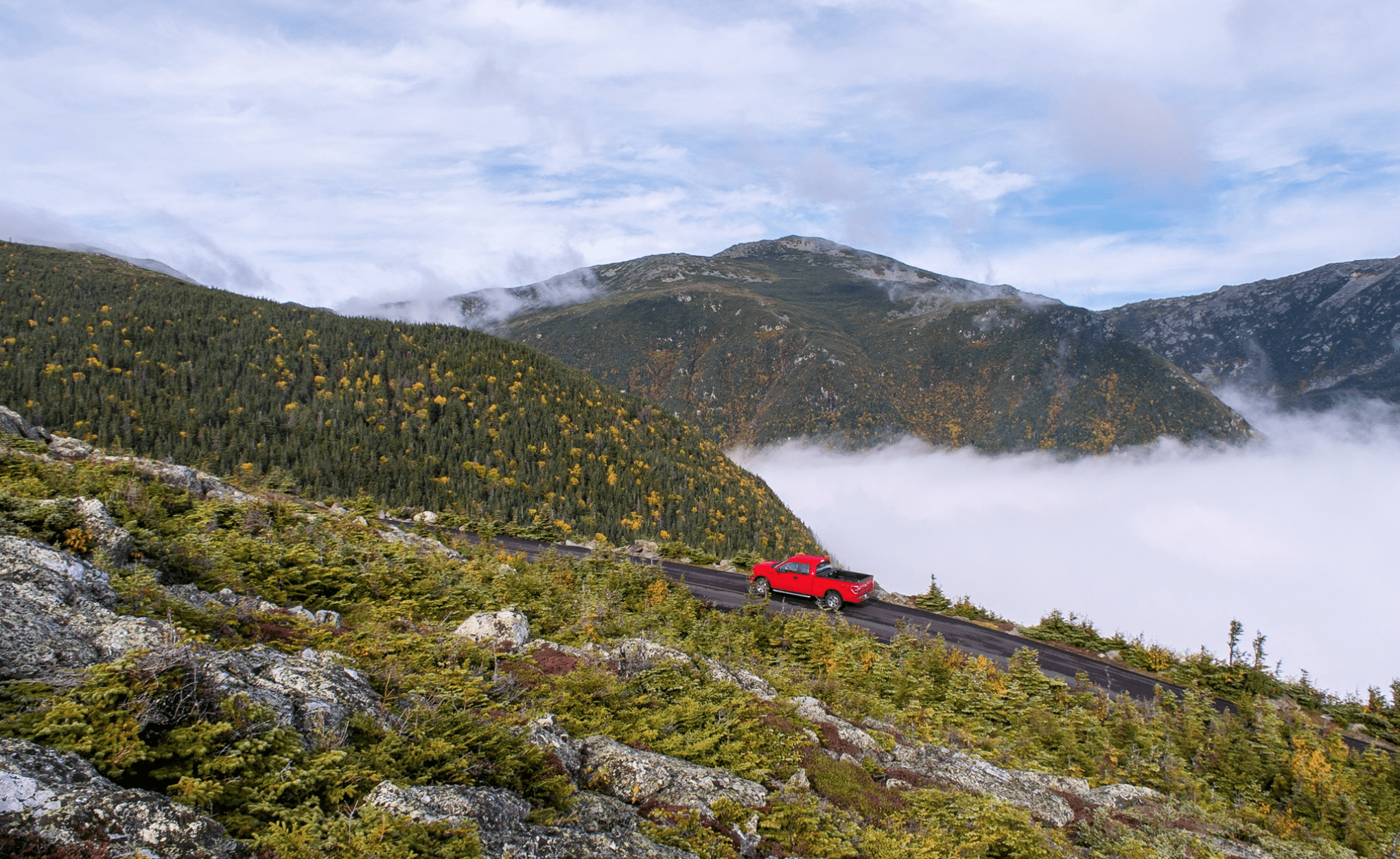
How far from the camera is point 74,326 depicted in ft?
194

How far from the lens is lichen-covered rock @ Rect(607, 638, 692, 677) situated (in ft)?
32.7

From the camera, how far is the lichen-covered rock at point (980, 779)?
867 centimetres

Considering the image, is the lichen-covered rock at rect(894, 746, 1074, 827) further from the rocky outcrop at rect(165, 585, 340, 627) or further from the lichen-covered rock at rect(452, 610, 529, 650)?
the rocky outcrop at rect(165, 585, 340, 627)

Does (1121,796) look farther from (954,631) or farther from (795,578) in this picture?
(795,578)

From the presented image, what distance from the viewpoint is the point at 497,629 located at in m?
10.3

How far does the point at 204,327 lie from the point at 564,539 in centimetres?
5905

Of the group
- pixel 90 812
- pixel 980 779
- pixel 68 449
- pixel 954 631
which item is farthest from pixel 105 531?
pixel 954 631

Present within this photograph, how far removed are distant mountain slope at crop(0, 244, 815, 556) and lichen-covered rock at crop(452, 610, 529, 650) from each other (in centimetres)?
3625

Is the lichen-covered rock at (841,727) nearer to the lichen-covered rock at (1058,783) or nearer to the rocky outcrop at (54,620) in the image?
the lichen-covered rock at (1058,783)

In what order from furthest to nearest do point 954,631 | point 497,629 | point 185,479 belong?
point 954,631, point 185,479, point 497,629

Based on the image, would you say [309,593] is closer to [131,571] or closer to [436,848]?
[131,571]

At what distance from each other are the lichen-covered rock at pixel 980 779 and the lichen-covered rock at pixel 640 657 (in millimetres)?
3911

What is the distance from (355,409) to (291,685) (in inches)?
2352

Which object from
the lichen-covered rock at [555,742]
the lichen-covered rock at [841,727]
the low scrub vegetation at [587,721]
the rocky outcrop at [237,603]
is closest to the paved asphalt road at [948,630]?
the low scrub vegetation at [587,721]
